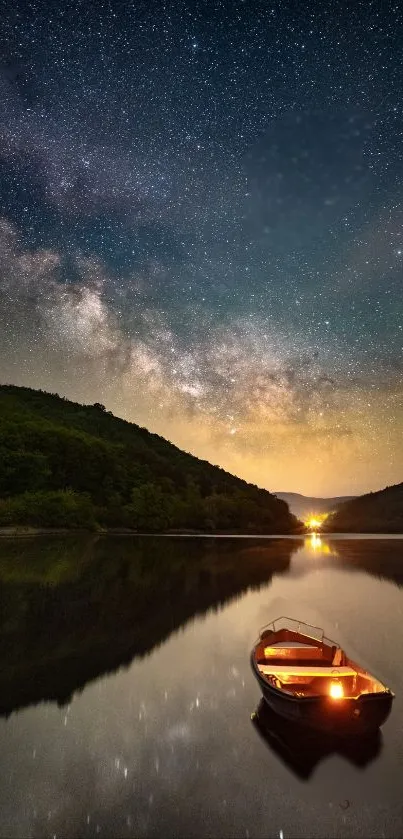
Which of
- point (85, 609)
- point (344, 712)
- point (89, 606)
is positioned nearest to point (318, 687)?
point (344, 712)

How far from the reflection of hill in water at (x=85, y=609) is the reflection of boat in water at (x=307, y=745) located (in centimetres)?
612

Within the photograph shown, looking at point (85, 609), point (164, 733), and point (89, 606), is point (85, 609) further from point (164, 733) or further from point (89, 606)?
point (164, 733)

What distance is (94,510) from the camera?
9875cm

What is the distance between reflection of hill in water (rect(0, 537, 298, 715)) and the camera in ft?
51.6

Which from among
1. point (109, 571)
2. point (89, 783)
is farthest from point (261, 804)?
point (109, 571)

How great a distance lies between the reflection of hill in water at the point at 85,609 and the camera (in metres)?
15.7

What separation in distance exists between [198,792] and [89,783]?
86.1 inches

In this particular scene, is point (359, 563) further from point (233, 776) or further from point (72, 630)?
point (233, 776)

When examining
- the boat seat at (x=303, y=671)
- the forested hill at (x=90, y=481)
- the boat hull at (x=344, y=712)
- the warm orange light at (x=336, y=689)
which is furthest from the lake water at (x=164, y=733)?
the forested hill at (x=90, y=481)

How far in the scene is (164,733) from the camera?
39.5ft

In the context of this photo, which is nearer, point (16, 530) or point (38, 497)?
point (16, 530)

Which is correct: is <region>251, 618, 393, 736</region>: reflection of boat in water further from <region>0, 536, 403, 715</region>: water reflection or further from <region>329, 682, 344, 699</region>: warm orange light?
<region>0, 536, 403, 715</region>: water reflection

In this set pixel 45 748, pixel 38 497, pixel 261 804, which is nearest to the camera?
pixel 261 804

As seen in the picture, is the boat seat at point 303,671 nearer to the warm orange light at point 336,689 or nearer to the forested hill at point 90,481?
the warm orange light at point 336,689
